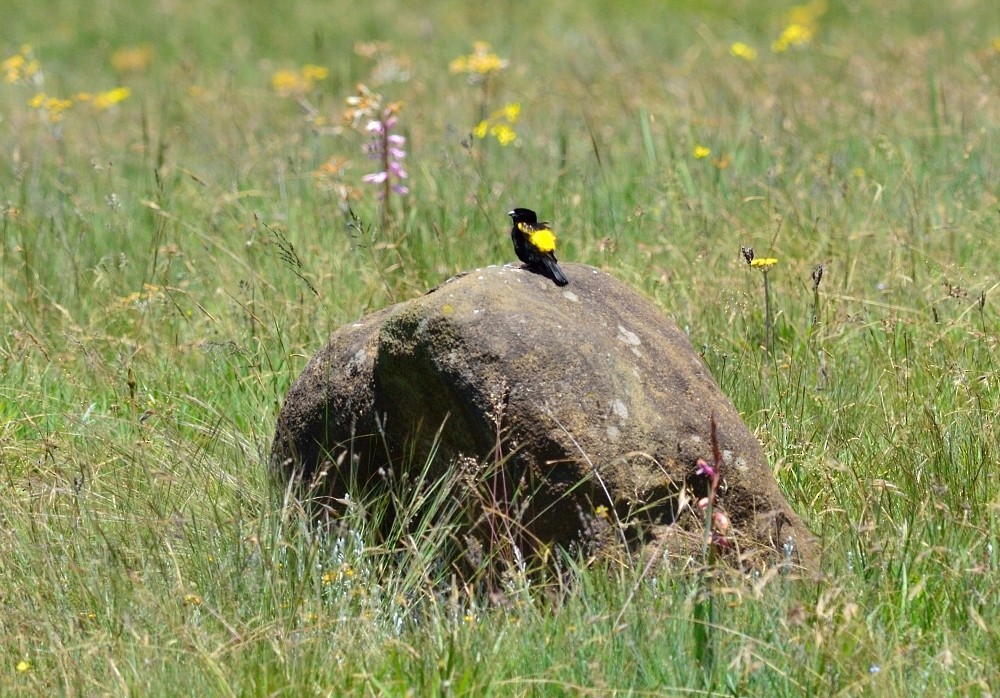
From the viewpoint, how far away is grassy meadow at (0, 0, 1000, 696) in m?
2.59

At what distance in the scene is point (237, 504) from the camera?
3.26 metres

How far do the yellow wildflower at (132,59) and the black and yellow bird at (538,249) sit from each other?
803 cm

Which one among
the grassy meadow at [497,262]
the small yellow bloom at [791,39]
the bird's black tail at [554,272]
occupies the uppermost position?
the small yellow bloom at [791,39]

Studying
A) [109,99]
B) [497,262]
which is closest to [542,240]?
[497,262]

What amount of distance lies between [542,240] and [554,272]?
99 mm

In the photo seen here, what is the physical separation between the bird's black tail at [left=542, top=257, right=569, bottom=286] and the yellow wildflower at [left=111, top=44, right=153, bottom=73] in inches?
320

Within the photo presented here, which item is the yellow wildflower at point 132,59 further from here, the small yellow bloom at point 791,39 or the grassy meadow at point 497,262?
the small yellow bloom at point 791,39

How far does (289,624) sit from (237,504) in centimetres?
66

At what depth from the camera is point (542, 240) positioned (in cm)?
339

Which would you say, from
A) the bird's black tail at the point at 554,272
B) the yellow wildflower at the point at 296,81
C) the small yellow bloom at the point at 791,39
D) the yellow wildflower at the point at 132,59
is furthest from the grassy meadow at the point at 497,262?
the yellow wildflower at the point at 132,59

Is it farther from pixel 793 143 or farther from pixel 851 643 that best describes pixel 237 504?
pixel 793 143

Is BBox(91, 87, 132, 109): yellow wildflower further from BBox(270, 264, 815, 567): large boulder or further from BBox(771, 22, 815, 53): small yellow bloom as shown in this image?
BBox(270, 264, 815, 567): large boulder

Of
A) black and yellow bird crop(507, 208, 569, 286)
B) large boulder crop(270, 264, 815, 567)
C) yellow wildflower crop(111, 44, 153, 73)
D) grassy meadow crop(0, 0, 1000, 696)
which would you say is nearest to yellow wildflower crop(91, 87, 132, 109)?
grassy meadow crop(0, 0, 1000, 696)

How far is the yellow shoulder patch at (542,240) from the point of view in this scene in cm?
339
